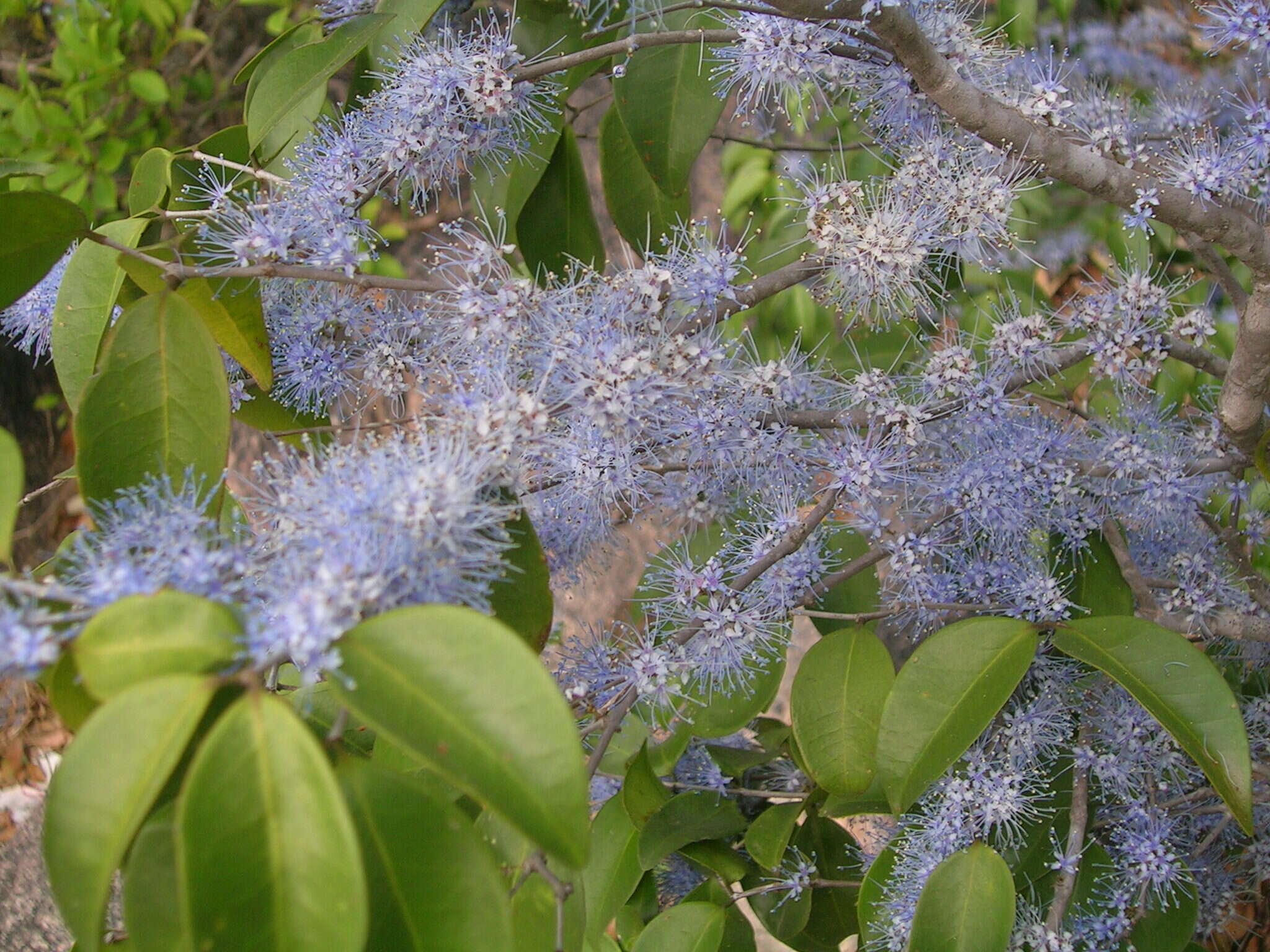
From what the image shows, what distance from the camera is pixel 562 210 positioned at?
1283 mm

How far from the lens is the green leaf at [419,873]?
0.58 metres

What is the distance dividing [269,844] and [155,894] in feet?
0.28

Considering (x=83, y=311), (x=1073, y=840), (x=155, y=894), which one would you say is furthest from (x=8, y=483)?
(x=1073, y=840)

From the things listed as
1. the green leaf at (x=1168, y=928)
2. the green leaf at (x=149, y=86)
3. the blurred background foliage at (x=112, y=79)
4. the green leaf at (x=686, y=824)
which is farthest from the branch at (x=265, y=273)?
the green leaf at (x=149, y=86)

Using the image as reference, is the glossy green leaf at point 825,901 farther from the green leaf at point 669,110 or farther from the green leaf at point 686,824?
the green leaf at point 669,110

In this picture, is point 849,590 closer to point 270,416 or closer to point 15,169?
point 270,416

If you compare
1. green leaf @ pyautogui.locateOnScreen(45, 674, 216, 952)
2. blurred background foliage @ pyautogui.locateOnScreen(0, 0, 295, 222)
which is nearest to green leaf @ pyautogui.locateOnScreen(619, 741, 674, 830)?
green leaf @ pyautogui.locateOnScreen(45, 674, 216, 952)

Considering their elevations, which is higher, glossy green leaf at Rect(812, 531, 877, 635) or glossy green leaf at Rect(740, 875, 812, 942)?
glossy green leaf at Rect(812, 531, 877, 635)

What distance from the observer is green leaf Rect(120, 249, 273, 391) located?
84cm

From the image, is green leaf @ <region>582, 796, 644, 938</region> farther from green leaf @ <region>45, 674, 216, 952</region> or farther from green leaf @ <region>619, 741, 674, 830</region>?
green leaf @ <region>45, 674, 216, 952</region>

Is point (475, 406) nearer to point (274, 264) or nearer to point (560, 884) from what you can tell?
point (274, 264)

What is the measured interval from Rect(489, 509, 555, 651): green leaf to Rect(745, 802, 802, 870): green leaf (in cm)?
47

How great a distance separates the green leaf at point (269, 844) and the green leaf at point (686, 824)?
1.97ft

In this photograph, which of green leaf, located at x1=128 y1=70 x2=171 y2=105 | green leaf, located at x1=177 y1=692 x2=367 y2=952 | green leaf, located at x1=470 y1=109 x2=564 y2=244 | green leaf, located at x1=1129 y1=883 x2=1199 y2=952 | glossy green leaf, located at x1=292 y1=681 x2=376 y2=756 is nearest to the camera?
green leaf, located at x1=177 y1=692 x2=367 y2=952
